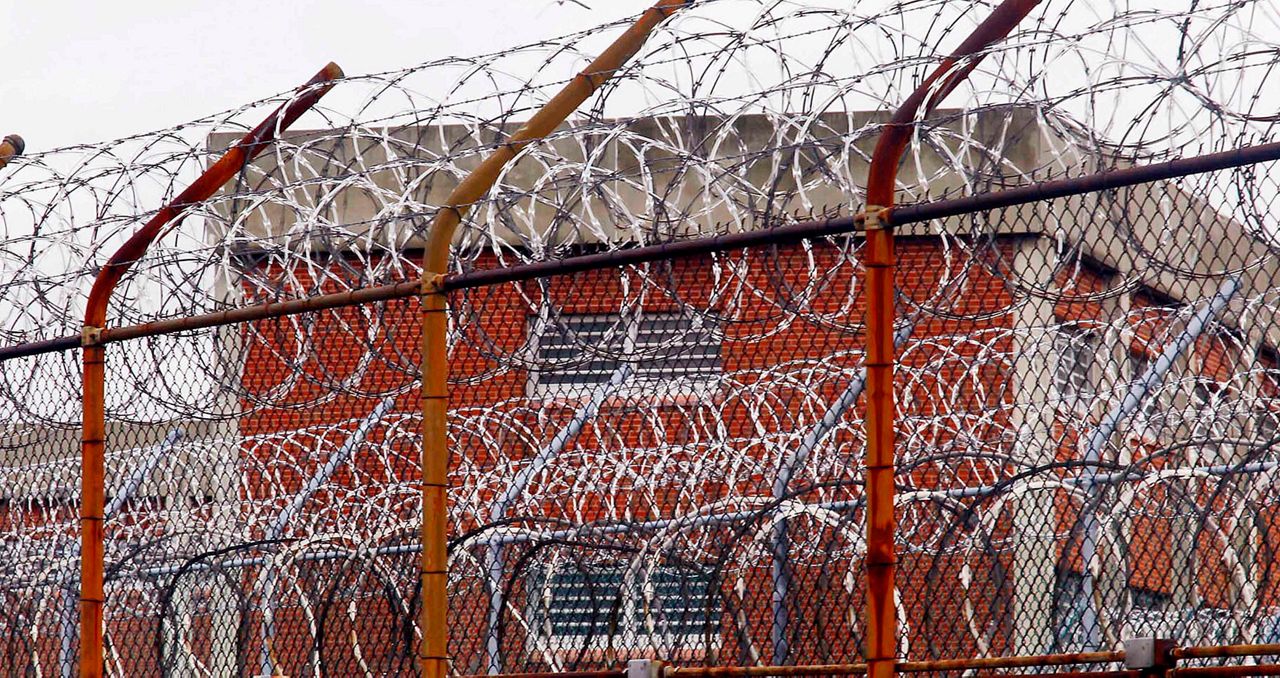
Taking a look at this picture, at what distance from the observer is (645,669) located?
18.1ft

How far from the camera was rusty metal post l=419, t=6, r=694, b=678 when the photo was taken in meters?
5.55

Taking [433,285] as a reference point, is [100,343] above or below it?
above

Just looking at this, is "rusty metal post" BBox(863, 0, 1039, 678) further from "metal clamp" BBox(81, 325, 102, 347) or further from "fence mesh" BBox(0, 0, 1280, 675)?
"metal clamp" BBox(81, 325, 102, 347)

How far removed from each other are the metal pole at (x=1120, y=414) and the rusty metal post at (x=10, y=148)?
4.95 meters

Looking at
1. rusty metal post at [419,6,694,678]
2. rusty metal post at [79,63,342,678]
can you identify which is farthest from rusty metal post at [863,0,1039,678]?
rusty metal post at [79,63,342,678]

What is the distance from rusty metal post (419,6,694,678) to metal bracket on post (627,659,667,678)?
0.57 meters

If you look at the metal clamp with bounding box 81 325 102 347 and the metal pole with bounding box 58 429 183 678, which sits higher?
the metal clamp with bounding box 81 325 102 347

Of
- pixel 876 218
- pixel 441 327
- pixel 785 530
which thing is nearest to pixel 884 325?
pixel 876 218

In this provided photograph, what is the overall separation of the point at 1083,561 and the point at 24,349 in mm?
4267

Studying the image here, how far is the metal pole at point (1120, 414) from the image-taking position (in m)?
5.11

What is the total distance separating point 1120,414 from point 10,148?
513cm

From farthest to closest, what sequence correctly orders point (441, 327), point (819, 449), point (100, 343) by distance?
point (100, 343) < point (819, 449) < point (441, 327)

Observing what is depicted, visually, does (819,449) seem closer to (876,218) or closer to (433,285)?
(433,285)

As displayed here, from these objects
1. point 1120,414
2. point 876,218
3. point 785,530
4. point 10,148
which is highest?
point 10,148
